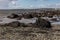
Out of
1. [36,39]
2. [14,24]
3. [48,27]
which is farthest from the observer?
[14,24]

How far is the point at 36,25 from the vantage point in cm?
2009

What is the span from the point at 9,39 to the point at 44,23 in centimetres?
717

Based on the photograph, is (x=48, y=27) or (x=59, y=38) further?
(x=48, y=27)

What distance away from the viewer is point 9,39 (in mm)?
13273

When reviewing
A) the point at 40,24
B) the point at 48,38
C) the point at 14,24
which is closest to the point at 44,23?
the point at 40,24


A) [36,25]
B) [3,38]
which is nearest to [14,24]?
[36,25]

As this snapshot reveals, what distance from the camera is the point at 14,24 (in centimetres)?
2069

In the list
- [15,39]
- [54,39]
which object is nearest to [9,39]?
[15,39]

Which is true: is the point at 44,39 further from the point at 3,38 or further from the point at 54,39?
the point at 3,38

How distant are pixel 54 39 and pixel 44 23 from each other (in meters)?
6.64

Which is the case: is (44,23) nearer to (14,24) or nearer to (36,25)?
(36,25)

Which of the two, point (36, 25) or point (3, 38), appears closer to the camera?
point (3, 38)

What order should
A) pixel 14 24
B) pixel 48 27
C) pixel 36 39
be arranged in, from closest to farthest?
pixel 36 39
pixel 48 27
pixel 14 24

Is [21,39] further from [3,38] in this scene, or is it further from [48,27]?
[48,27]
